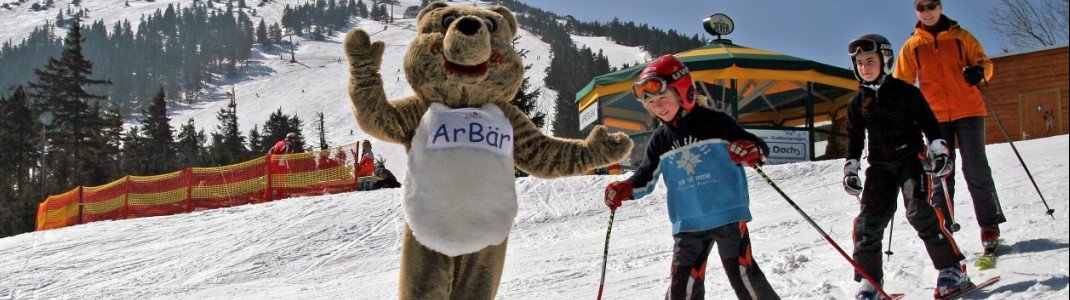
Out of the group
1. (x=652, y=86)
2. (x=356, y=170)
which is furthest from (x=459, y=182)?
(x=356, y=170)

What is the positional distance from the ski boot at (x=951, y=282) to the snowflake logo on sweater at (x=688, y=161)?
126cm

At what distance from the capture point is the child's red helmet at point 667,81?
3.76 m

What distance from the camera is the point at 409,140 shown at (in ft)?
Result: 12.5

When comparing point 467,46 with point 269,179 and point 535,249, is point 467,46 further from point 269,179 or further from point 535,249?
point 269,179

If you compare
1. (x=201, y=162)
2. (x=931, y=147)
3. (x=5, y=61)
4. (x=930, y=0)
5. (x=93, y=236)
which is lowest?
(x=5, y=61)

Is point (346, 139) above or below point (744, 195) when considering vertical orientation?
below

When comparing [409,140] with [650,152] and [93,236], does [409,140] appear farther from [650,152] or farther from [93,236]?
[93,236]

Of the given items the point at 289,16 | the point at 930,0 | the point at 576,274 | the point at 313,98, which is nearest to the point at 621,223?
the point at 576,274

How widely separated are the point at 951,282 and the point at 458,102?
243cm

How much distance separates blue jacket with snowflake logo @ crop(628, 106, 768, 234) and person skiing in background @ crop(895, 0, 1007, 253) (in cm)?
167

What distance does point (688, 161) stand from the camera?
146 inches

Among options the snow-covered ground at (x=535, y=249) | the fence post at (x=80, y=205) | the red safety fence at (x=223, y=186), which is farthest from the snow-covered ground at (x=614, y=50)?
the snow-covered ground at (x=535, y=249)

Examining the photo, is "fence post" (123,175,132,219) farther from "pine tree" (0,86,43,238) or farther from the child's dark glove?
"pine tree" (0,86,43,238)

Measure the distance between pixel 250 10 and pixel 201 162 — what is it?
160 metres
